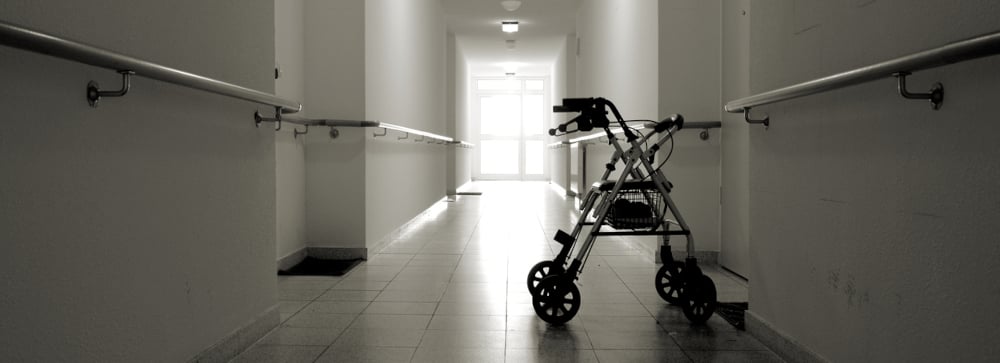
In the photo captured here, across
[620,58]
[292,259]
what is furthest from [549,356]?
[620,58]

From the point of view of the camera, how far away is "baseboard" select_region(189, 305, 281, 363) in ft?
7.17

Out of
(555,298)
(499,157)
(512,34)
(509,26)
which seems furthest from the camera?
(499,157)

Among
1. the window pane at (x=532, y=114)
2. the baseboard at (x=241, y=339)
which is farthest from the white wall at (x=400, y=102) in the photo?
the window pane at (x=532, y=114)

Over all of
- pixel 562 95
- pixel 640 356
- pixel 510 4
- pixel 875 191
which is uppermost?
pixel 510 4

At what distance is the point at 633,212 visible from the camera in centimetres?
288

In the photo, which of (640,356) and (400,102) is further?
(400,102)

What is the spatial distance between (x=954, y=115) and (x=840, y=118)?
19.2 inches

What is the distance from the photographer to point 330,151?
15.0 ft

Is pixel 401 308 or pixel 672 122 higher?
pixel 672 122

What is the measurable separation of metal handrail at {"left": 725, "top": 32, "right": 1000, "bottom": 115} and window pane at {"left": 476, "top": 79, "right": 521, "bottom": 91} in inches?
658

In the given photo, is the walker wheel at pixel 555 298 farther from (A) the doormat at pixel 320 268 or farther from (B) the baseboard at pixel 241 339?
(A) the doormat at pixel 320 268

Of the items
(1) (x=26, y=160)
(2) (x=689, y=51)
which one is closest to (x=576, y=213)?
(2) (x=689, y=51)

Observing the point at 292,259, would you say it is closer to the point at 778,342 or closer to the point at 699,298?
the point at 699,298

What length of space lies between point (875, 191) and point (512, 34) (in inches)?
407
